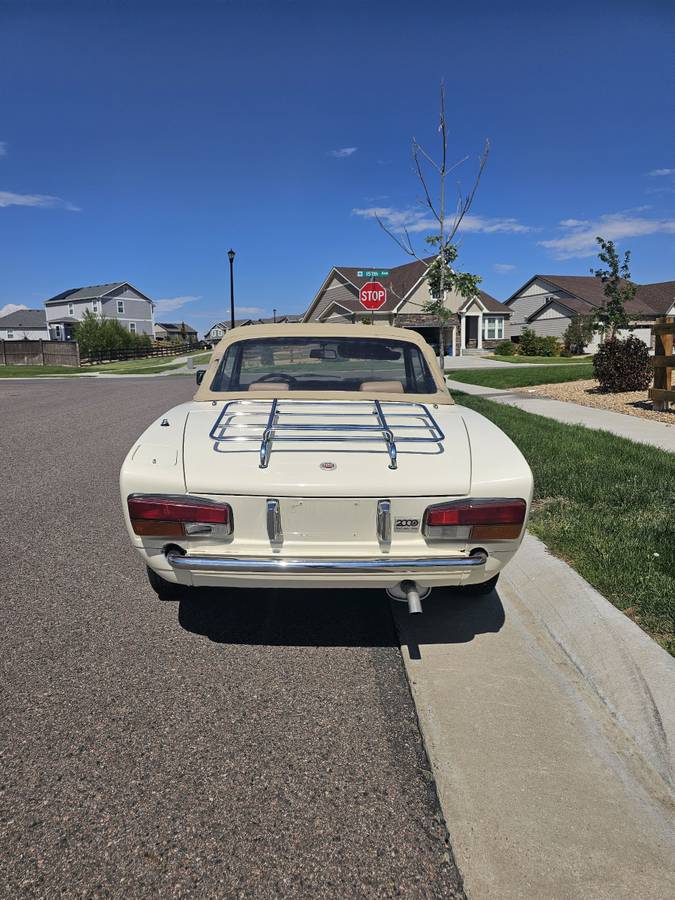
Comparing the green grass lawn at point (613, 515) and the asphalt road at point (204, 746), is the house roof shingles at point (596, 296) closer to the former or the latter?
the green grass lawn at point (613, 515)

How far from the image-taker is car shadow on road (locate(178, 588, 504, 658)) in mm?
3404

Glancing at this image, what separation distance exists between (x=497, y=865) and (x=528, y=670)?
4.03 feet

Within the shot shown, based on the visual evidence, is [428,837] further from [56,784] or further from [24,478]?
[24,478]

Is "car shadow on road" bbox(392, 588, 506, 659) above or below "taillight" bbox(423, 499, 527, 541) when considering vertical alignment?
below

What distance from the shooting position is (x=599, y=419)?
9.96m

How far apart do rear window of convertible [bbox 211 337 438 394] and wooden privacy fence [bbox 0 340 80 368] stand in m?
38.1

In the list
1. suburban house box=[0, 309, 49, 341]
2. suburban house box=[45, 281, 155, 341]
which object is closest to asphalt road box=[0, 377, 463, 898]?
suburban house box=[45, 281, 155, 341]

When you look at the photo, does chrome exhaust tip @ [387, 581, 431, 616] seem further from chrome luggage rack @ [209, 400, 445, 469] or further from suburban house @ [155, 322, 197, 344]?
suburban house @ [155, 322, 197, 344]

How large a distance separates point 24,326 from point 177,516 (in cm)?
9570

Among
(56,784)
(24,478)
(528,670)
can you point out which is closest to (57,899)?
(56,784)

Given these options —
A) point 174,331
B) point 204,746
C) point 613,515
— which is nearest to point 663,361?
point 613,515

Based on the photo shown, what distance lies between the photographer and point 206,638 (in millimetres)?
3383

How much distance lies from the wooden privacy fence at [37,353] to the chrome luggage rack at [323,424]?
128 feet

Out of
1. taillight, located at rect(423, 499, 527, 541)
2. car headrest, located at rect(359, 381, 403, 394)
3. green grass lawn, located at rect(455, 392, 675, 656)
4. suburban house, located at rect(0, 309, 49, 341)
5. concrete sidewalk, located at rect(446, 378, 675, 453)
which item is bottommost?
green grass lawn, located at rect(455, 392, 675, 656)
